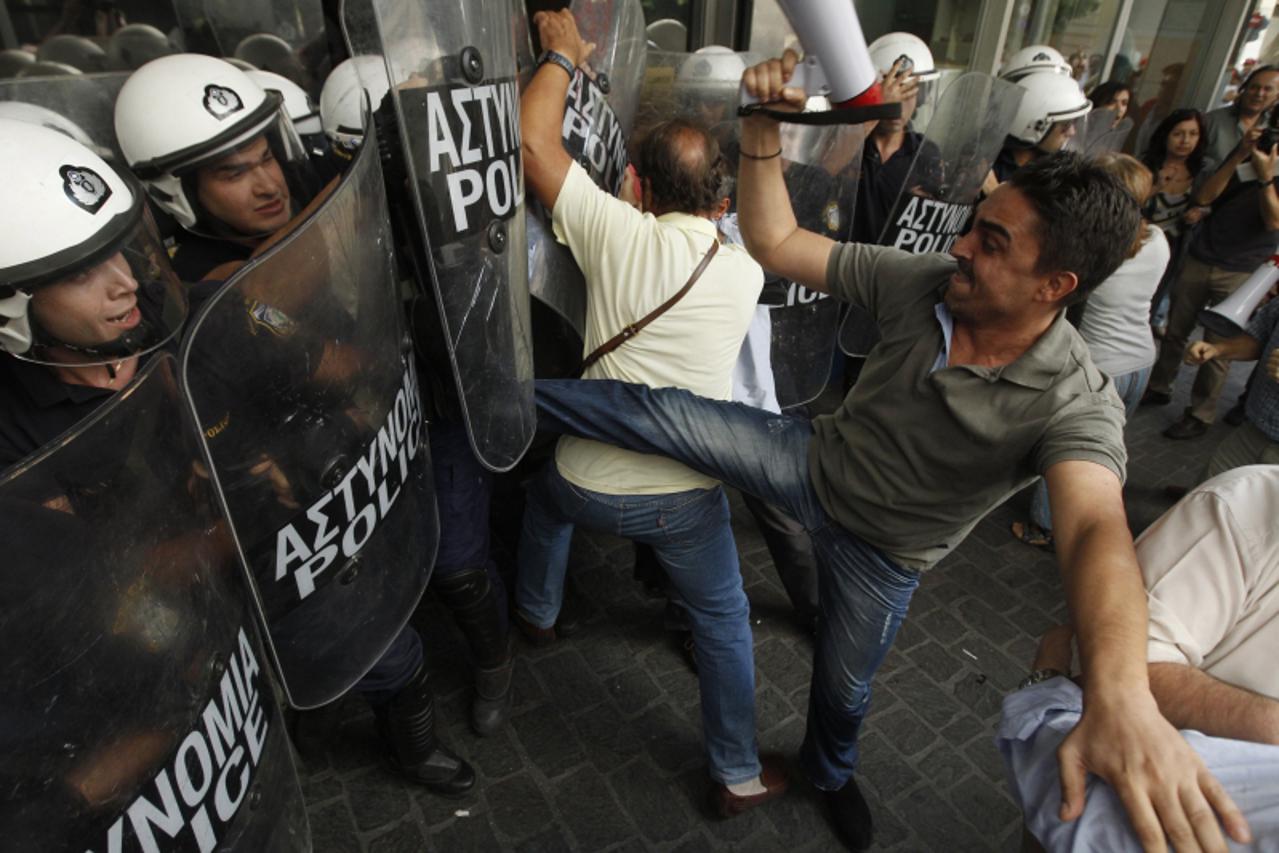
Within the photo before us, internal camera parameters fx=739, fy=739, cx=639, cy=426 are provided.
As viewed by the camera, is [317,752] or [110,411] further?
[317,752]

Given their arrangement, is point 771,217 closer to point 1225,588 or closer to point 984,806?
point 1225,588

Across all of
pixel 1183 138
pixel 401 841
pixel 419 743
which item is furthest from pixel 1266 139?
pixel 401 841

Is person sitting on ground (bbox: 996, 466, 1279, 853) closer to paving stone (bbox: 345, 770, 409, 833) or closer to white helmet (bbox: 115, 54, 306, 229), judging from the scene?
paving stone (bbox: 345, 770, 409, 833)

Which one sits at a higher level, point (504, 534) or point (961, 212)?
point (961, 212)

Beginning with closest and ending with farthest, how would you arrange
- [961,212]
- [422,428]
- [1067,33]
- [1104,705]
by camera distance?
[1104,705]
[422,428]
[961,212]
[1067,33]

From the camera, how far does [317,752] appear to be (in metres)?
2.42

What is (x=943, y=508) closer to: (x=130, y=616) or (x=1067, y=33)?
(x=130, y=616)

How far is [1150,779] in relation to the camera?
85cm

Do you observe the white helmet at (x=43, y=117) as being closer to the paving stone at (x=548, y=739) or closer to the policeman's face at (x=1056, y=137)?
the paving stone at (x=548, y=739)

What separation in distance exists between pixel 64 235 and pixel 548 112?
102 cm

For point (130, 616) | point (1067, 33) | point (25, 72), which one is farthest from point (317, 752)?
point (1067, 33)

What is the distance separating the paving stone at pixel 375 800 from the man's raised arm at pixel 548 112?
1.84m

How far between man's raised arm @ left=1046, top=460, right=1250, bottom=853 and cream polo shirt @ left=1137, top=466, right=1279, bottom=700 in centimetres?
20

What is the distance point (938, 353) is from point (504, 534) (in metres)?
2.12
